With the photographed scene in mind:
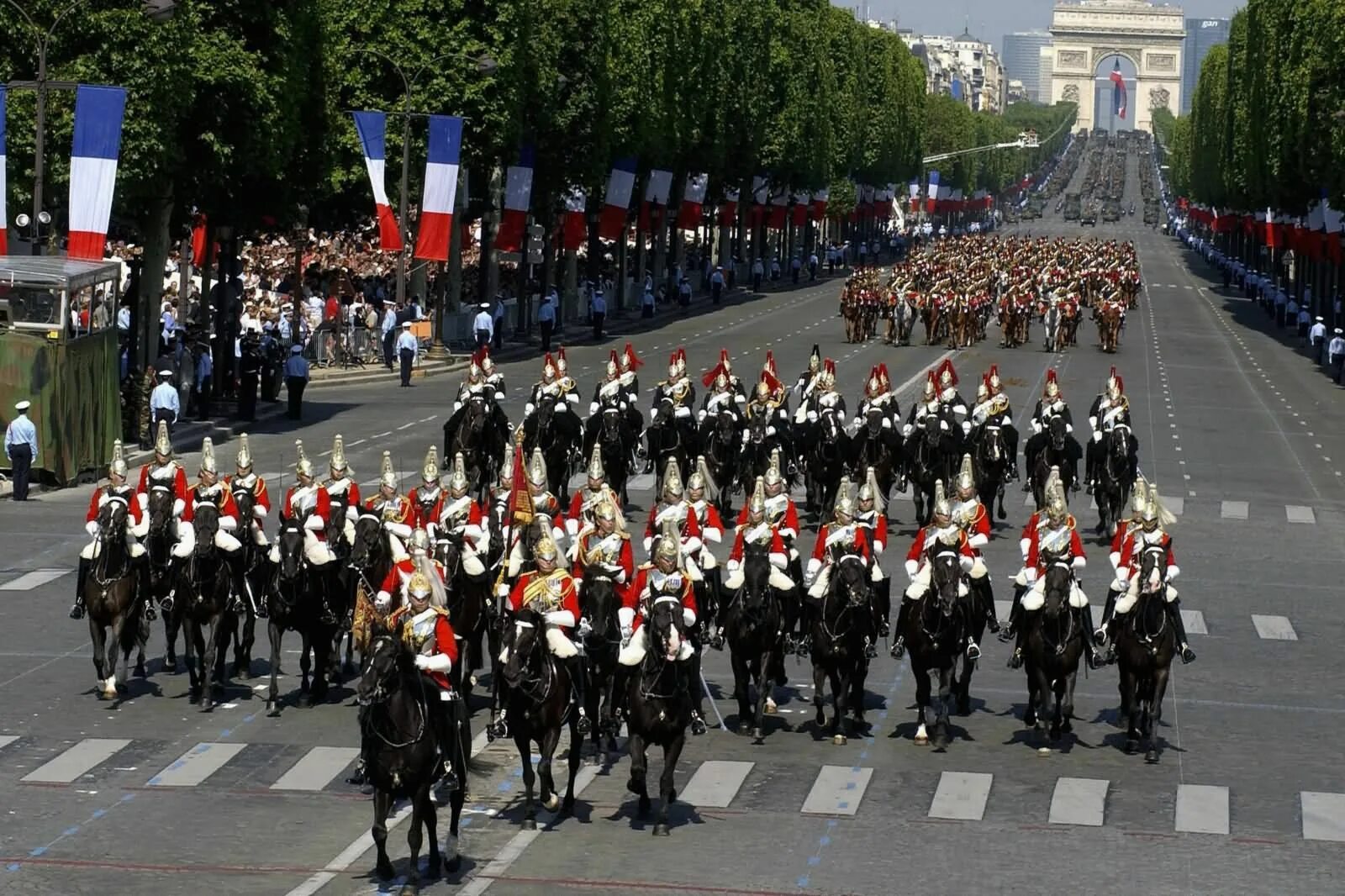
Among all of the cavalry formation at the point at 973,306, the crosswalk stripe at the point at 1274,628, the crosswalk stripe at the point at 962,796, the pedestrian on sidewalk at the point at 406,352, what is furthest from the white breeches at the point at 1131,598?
the cavalry formation at the point at 973,306

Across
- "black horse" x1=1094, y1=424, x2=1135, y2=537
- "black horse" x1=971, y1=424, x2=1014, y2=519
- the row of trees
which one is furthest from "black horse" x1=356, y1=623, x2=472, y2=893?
the row of trees

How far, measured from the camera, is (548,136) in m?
79.5

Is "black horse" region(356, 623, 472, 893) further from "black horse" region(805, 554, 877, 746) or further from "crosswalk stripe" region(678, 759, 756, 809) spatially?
"black horse" region(805, 554, 877, 746)

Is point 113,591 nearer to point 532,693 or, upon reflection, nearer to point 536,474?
point 536,474

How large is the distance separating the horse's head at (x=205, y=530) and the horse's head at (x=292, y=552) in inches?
24.8

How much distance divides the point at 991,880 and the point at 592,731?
430cm

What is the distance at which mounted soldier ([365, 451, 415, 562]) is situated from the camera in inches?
953

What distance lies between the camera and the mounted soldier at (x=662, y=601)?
20.5 metres

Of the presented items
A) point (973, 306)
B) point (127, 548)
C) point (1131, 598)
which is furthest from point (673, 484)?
point (973, 306)

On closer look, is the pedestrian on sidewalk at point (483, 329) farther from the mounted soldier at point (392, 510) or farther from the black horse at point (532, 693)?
the black horse at point (532, 693)

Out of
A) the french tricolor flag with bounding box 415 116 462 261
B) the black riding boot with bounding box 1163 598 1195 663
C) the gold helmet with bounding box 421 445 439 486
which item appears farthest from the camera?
the french tricolor flag with bounding box 415 116 462 261

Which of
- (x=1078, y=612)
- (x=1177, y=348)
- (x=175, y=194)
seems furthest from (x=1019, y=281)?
(x=1078, y=612)

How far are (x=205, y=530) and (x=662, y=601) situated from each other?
229 inches

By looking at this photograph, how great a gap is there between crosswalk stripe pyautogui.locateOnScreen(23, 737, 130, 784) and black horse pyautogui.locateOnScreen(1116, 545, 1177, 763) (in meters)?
8.83
